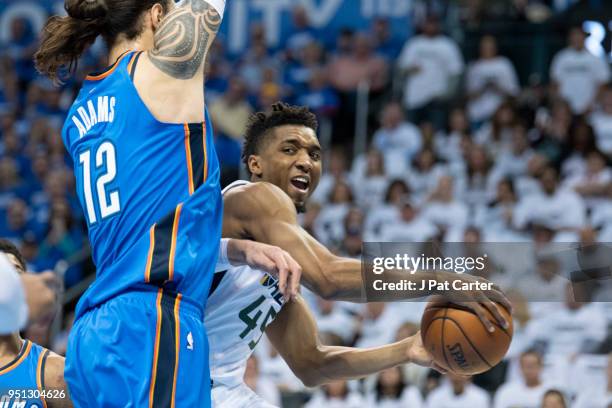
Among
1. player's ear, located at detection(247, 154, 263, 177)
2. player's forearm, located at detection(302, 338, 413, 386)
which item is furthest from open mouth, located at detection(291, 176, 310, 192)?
player's forearm, located at detection(302, 338, 413, 386)

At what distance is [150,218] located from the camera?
340cm

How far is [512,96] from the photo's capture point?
464 inches

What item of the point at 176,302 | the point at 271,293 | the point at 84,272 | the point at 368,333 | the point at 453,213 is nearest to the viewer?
the point at 176,302

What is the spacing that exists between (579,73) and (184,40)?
29.7ft

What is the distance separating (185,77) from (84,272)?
26.4 feet

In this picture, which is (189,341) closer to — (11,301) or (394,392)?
(11,301)

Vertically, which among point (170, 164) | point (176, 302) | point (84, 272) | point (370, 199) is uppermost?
point (370, 199)

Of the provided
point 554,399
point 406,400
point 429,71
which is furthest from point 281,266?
point 429,71

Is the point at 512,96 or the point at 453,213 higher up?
the point at 512,96

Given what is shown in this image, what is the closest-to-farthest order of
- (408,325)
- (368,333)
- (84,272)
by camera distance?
1. (408,325)
2. (368,333)
3. (84,272)

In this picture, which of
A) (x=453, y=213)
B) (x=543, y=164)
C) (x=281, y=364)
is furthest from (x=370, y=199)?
(x=281, y=364)

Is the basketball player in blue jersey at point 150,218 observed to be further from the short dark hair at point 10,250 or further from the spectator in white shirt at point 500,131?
the spectator in white shirt at point 500,131

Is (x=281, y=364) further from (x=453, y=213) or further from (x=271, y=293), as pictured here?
(x=271, y=293)

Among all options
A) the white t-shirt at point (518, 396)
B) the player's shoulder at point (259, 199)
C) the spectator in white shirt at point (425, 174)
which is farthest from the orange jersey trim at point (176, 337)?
the spectator in white shirt at point (425, 174)
